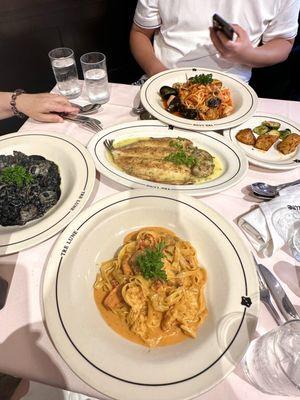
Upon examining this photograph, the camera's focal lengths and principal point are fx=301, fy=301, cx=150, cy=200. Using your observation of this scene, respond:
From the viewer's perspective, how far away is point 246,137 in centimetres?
162

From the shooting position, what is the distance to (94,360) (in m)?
0.88

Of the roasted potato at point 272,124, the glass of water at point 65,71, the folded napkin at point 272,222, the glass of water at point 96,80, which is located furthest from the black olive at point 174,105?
the folded napkin at point 272,222

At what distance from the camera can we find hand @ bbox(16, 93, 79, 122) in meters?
1.75

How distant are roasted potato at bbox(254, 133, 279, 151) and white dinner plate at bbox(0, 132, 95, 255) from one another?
871 mm

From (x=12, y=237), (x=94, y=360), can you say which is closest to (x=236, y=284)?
(x=94, y=360)

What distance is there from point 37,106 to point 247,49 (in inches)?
58.5

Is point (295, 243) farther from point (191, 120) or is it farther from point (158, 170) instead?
point (191, 120)

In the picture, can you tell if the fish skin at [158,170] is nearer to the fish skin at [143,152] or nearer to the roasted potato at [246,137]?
the fish skin at [143,152]

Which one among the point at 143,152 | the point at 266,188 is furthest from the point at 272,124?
the point at 143,152

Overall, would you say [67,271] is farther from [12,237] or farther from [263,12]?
[263,12]

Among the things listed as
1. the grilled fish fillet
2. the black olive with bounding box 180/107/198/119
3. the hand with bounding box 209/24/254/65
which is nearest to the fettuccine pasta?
the grilled fish fillet

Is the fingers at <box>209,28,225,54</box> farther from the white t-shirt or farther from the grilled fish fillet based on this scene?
the grilled fish fillet

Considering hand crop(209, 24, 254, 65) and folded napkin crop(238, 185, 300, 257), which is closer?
folded napkin crop(238, 185, 300, 257)

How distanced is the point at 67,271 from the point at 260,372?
0.69 m
